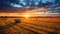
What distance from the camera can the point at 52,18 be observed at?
2.65 metres

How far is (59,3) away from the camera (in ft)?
8.85

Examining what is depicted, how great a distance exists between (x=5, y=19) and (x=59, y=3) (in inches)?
41.2

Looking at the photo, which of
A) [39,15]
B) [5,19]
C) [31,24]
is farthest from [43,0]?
[5,19]

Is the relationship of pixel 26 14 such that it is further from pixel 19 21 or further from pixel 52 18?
pixel 52 18

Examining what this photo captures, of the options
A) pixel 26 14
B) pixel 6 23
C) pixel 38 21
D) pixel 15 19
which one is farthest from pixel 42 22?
pixel 6 23

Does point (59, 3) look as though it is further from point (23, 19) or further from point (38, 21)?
point (23, 19)

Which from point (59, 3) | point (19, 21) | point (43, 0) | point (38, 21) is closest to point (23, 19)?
point (19, 21)

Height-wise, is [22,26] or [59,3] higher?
[59,3]

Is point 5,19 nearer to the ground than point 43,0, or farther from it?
nearer to the ground

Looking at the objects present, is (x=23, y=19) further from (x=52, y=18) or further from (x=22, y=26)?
(x=52, y=18)

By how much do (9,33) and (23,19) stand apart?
14.2 inches

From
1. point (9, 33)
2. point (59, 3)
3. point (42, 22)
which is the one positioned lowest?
point (9, 33)

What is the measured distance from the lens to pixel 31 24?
2.68m

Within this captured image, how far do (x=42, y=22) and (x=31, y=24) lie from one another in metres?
0.21
